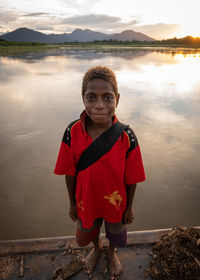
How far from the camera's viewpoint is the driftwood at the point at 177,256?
1.54 m

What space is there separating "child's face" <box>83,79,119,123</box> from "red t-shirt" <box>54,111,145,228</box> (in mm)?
109

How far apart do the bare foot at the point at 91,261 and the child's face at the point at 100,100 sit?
1221 millimetres

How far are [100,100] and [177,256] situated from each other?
1434 mm

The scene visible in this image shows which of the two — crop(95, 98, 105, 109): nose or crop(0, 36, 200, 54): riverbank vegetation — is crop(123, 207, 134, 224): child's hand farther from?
crop(0, 36, 200, 54): riverbank vegetation

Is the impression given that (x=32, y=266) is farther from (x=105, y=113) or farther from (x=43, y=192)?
(x=105, y=113)

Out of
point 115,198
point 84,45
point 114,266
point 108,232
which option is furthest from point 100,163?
point 84,45

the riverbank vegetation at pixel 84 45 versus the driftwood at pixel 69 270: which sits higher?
the riverbank vegetation at pixel 84 45

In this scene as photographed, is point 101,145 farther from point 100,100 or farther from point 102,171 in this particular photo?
point 100,100

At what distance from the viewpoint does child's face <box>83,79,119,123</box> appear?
3.87 feet

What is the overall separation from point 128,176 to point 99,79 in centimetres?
67

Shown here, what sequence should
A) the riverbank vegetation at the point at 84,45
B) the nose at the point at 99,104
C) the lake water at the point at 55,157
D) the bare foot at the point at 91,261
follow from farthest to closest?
the riverbank vegetation at the point at 84,45 < the lake water at the point at 55,157 < the bare foot at the point at 91,261 < the nose at the point at 99,104

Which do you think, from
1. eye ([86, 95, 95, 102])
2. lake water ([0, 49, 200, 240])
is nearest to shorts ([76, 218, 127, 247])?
lake water ([0, 49, 200, 240])

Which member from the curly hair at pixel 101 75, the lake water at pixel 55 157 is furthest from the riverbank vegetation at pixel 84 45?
the curly hair at pixel 101 75

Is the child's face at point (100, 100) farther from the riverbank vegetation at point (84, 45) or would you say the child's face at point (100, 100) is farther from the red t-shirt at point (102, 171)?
the riverbank vegetation at point (84, 45)
